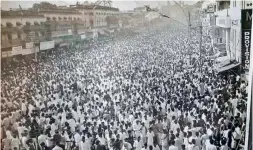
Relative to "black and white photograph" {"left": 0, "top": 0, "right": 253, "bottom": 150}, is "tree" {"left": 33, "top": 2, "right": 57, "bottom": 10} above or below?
above

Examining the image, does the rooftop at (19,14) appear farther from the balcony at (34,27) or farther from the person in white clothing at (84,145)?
the person in white clothing at (84,145)

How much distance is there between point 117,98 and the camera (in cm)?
239

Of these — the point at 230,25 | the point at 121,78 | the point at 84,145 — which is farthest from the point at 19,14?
the point at 230,25

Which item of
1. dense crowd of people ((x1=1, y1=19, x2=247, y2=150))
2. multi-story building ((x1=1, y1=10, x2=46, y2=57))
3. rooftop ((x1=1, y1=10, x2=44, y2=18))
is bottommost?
dense crowd of people ((x1=1, y1=19, x2=247, y2=150))

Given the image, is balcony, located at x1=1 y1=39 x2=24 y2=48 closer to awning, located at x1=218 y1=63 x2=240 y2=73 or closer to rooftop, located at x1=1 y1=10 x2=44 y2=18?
rooftop, located at x1=1 y1=10 x2=44 y2=18

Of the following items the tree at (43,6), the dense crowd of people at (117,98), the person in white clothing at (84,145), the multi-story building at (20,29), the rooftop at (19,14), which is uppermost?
the tree at (43,6)

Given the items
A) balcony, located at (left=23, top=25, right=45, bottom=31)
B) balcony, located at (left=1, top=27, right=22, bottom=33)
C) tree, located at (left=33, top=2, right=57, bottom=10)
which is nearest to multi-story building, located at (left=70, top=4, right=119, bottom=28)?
tree, located at (left=33, top=2, right=57, bottom=10)

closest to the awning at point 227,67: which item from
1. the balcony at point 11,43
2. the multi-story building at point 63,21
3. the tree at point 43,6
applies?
the multi-story building at point 63,21

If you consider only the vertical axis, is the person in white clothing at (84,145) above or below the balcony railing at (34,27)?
below

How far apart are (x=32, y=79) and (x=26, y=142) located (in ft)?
1.26

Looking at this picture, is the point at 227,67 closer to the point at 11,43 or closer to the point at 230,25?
the point at 230,25

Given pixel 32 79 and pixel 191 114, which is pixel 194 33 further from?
pixel 32 79

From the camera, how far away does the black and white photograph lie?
2.31 meters

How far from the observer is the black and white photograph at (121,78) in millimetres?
2314
